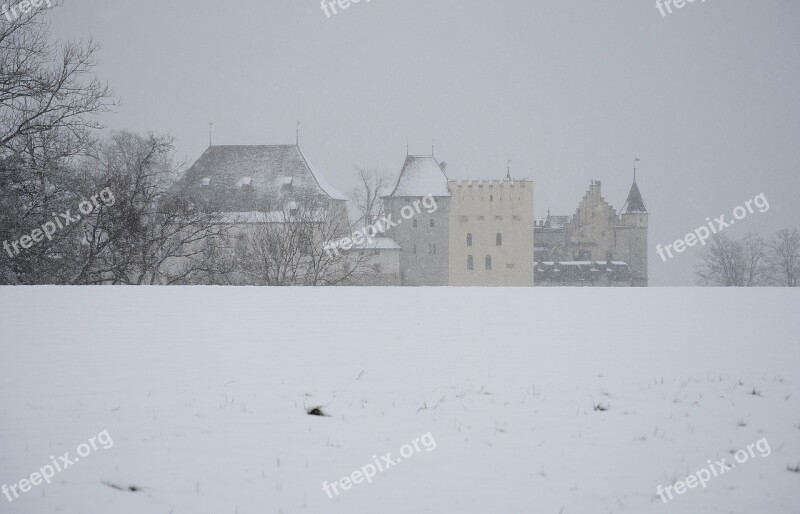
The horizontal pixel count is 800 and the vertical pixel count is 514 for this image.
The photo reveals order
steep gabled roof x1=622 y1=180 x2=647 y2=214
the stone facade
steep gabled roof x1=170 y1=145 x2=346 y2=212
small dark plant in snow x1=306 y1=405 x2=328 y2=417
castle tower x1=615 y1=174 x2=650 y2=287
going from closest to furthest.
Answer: small dark plant in snow x1=306 y1=405 x2=328 y2=417
steep gabled roof x1=170 y1=145 x2=346 y2=212
castle tower x1=615 y1=174 x2=650 y2=287
the stone facade
steep gabled roof x1=622 y1=180 x2=647 y2=214

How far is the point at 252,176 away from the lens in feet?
217

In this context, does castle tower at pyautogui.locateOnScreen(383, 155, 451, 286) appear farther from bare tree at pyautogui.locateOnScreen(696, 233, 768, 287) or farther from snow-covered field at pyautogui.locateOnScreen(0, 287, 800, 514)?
snow-covered field at pyautogui.locateOnScreen(0, 287, 800, 514)

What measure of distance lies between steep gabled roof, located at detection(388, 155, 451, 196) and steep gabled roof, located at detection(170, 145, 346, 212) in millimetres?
9444

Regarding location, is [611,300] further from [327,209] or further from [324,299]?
[327,209]

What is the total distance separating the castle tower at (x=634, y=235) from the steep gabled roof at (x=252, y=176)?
36.3m

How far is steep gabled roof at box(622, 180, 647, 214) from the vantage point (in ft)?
290

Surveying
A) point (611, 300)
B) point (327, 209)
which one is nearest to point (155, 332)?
point (611, 300)

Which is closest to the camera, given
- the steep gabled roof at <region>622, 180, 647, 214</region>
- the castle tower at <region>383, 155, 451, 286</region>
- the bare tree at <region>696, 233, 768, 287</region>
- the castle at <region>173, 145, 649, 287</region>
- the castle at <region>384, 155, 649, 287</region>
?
the castle at <region>173, 145, 649, 287</region>

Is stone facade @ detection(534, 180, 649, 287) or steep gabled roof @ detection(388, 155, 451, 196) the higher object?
steep gabled roof @ detection(388, 155, 451, 196)

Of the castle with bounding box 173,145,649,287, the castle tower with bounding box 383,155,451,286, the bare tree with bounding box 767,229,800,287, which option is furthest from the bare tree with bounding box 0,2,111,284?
the bare tree with bounding box 767,229,800,287

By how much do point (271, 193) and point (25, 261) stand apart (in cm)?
4488

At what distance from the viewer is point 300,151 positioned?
223 feet

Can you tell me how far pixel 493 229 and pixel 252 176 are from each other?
75.9 ft

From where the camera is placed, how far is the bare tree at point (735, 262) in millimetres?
66438
